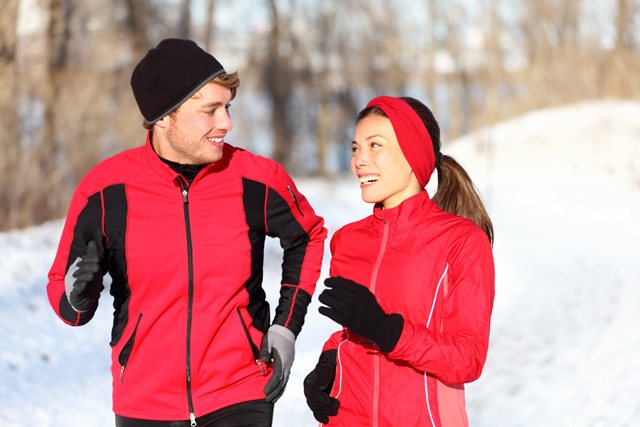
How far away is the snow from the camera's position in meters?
5.57

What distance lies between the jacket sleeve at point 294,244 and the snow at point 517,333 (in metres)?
2.49

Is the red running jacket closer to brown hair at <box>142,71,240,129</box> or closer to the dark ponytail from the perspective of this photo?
brown hair at <box>142,71,240,129</box>

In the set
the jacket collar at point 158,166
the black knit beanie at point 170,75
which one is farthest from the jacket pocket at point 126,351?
the black knit beanie at point 170,75

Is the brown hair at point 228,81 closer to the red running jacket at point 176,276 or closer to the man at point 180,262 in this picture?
the man at point 180,262

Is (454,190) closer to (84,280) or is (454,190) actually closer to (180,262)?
(180,262)

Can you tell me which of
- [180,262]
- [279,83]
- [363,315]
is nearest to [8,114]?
[180,262]

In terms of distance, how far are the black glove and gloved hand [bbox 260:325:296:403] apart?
188 mm

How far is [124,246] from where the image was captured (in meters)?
2.71

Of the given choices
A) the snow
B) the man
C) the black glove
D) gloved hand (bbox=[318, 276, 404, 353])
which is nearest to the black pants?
the man

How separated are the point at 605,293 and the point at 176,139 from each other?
24.8 ft

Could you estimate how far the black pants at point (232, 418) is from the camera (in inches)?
105

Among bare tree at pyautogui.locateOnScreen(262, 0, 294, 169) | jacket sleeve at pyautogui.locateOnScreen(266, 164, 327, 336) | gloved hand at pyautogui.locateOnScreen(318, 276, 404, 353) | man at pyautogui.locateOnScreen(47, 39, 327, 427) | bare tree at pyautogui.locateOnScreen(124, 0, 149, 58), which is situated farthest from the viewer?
bare tree at pyautogui.locateOnScreen(262, 0, 294, 169)

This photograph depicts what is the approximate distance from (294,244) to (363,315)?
87cm

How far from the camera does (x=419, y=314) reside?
236 cm
